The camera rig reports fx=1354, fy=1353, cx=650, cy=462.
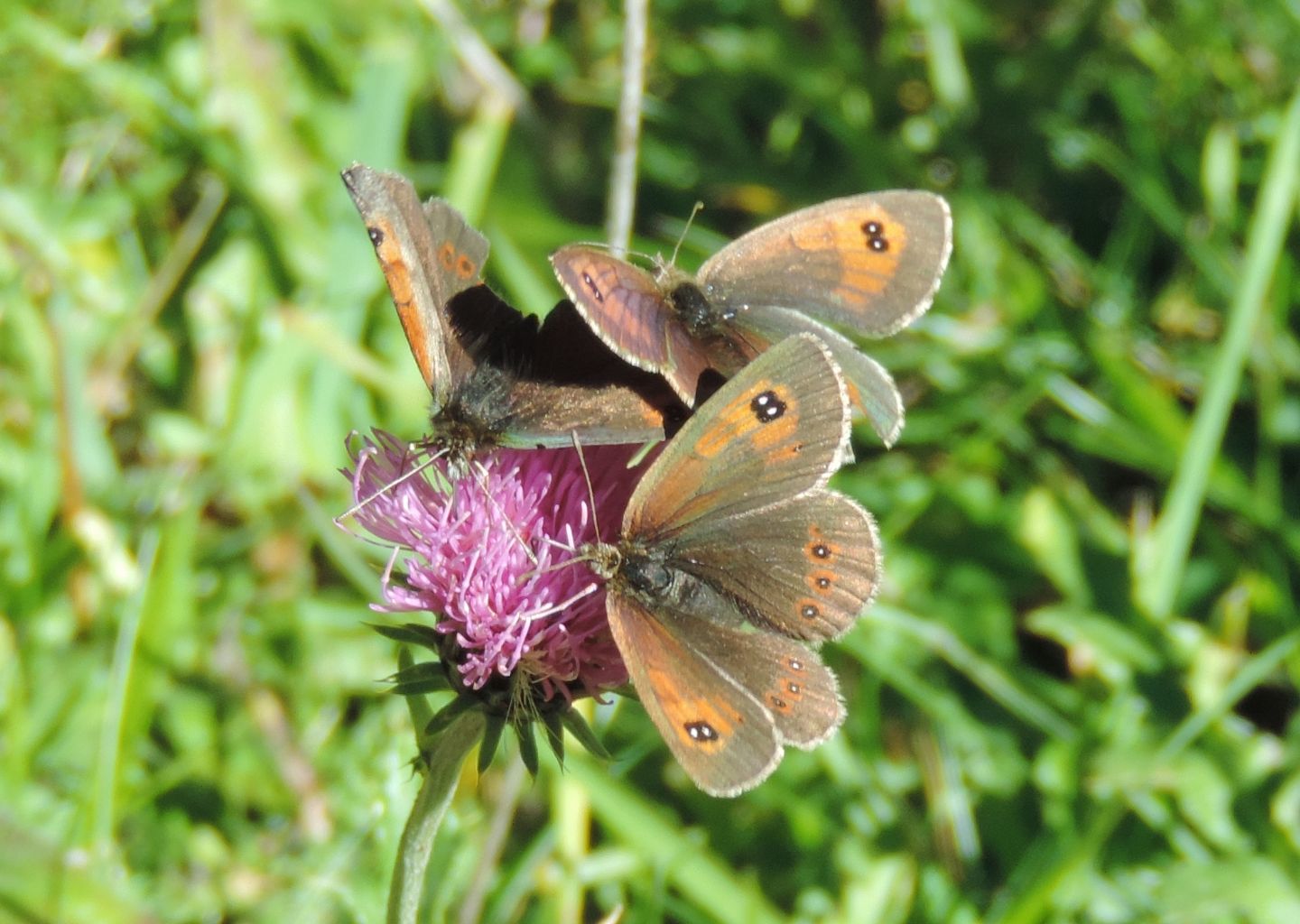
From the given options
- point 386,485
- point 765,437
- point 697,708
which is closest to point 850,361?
point 765,437

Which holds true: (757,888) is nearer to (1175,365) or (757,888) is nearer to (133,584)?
(133,584)

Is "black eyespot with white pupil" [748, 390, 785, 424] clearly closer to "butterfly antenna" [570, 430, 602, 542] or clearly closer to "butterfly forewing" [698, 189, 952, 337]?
"butterfly antenna" [570, 430, 602, 542]

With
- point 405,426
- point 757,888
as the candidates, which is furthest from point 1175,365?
point 405,426

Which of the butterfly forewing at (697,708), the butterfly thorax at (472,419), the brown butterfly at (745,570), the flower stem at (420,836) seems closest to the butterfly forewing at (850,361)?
the brown butterfly at (745,570)

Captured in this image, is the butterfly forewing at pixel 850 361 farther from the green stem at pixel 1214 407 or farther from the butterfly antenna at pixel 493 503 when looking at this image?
the green stem at pixel 1214 407

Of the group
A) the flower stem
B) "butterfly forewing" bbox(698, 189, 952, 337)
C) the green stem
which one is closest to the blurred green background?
the green stem

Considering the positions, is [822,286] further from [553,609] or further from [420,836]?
[420,836]
